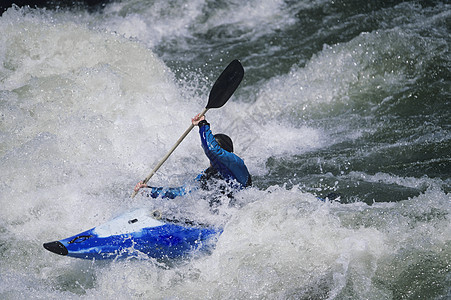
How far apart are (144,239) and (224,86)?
1.33 metres

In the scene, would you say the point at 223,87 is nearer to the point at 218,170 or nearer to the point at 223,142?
the point at 223,142

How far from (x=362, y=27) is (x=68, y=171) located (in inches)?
203

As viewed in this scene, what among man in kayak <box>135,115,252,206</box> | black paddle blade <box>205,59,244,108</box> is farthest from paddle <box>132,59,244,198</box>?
man in kayak <box>135,115,252,206</box>

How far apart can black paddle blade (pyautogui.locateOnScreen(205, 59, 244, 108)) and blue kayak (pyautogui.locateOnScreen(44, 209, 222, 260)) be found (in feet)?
3.15

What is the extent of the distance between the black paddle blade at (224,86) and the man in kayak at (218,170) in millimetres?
281

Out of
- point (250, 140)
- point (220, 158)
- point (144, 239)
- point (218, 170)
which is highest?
point (220, 158)

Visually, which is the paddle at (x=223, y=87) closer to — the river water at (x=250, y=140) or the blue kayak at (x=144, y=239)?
the blue kayak at (x=144, y=239)

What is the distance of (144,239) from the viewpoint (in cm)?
375

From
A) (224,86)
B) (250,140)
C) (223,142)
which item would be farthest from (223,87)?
(250,140)

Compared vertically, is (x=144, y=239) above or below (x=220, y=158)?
below

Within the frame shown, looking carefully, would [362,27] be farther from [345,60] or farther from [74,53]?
[74,53]

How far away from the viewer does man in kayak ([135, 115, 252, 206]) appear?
3789mm

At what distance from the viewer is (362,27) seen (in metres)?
7.98

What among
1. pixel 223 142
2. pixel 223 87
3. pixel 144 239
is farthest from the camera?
pixel 223 87
